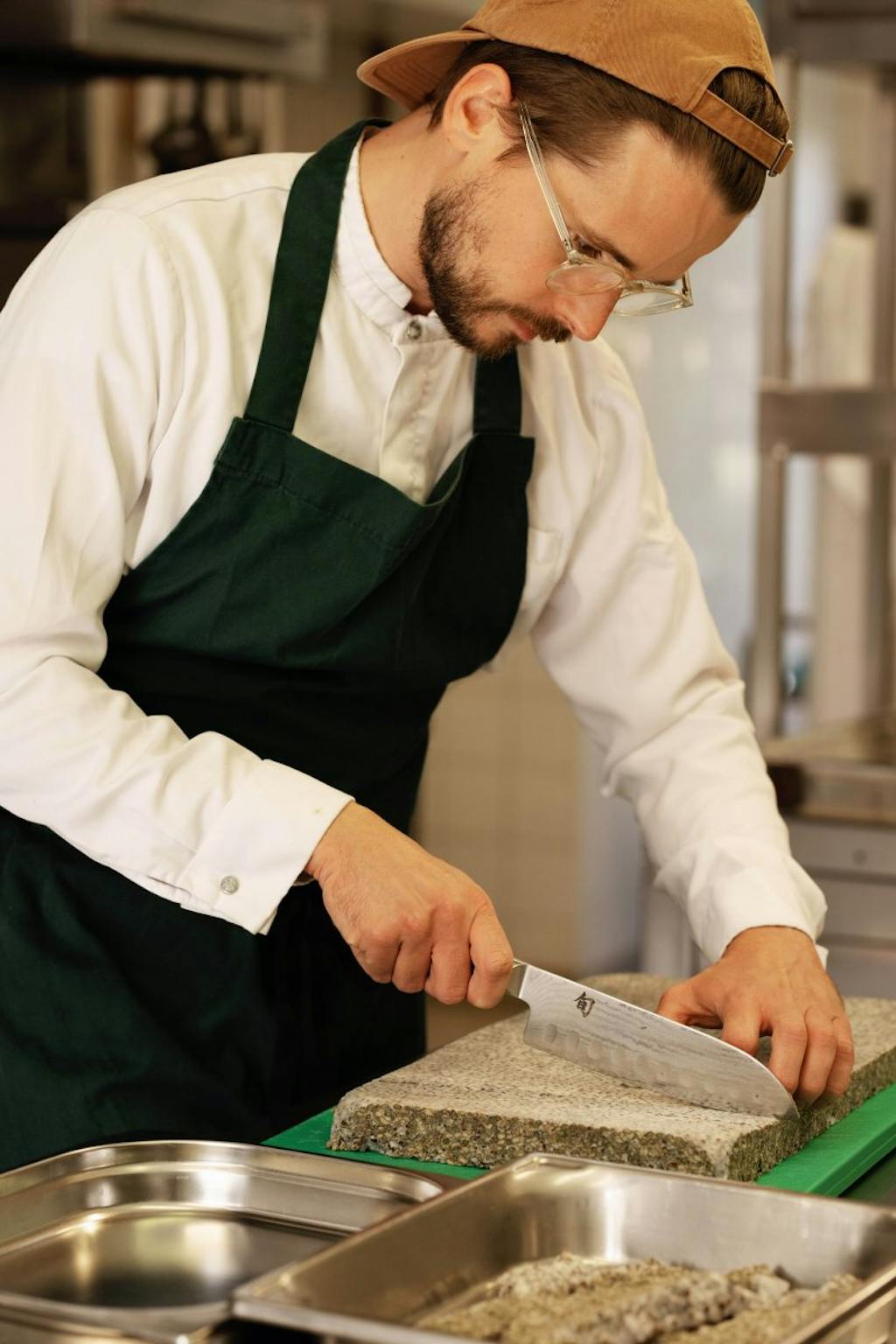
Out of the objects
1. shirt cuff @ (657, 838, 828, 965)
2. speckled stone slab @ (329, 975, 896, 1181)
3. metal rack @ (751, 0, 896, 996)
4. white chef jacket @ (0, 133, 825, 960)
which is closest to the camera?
speckled stone slab @ (329, 975, 896, 1181)

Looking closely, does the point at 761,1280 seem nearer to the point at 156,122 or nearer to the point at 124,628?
the point at 124,628

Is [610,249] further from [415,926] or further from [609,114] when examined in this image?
[415,926]

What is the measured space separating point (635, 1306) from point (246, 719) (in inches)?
30.2

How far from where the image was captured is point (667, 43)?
1.43 metres

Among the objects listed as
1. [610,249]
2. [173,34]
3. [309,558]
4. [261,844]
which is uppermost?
[173,34]

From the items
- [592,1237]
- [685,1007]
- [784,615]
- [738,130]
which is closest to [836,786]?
[784,615]

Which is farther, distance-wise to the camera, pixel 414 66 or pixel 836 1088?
pixel 414 66

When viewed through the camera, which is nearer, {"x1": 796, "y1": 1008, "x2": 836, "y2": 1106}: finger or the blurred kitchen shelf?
{"x1": 796, "y1": 1008, "x2": 836, "y2": 1106}: finger

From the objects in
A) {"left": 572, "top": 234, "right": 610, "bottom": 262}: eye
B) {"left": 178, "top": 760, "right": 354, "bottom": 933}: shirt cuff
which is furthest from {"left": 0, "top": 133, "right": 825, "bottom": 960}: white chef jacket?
{"left": 572, "top": 234, "right": 610, "bottom": 262}: eye

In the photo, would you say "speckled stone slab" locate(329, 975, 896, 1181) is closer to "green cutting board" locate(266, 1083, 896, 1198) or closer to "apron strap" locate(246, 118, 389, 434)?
"green cutting board" locate(266, 1083, 896, 1198)

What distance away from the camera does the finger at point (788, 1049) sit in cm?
139

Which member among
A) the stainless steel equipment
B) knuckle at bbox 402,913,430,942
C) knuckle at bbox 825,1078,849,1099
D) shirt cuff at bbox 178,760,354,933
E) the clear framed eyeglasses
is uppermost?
the stainless steel equipment

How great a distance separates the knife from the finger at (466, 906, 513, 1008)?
0.09ft

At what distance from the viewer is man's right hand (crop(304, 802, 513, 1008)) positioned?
1.31 metres
